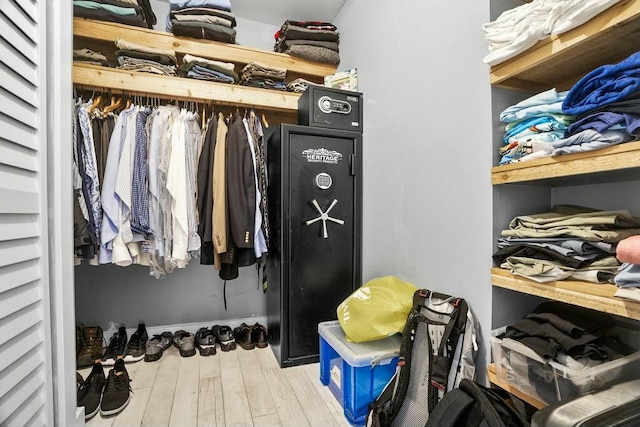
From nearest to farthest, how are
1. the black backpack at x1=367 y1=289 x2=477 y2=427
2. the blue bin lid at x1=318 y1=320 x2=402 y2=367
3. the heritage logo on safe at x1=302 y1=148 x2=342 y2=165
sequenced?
the black backpack at x1=367 y1=289 x2=477 y2=427, the blue bin lid at x1=318 y1=320 x2=402 y2=367, the heritage logo on safe at x1=302 y1=148 x2=342 y2=165

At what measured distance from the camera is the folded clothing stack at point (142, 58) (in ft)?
6.11

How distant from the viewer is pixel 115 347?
201cm

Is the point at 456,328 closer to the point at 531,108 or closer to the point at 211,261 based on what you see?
the point at 531,108

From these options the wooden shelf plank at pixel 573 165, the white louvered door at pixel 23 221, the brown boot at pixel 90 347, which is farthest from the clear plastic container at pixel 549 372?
the brown boot at pixel 90 347

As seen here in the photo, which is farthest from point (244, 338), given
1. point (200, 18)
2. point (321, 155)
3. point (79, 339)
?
point (200, 18)

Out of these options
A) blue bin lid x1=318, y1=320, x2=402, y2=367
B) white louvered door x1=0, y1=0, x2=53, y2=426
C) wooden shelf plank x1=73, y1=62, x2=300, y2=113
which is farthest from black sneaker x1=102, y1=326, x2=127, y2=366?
wooden shelf plank x1=73, y1=62, x2=300, y2=113

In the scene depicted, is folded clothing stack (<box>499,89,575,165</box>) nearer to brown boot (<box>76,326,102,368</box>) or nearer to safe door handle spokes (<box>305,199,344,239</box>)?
safe door handle spokes (<box>305,199,344,239</box>)

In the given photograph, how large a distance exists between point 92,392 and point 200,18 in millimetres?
2261

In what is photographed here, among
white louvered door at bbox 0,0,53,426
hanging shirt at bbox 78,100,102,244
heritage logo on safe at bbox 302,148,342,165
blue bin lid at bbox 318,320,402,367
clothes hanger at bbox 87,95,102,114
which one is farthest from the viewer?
heritage logo on safe at bbox 302,148,342,165

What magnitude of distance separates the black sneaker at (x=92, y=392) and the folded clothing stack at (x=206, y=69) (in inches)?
72.3

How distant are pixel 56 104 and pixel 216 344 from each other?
1754 mm

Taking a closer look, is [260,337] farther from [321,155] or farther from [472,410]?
[472,410]

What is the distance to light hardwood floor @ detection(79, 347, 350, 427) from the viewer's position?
141 cm

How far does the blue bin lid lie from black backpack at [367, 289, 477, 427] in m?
0.10
